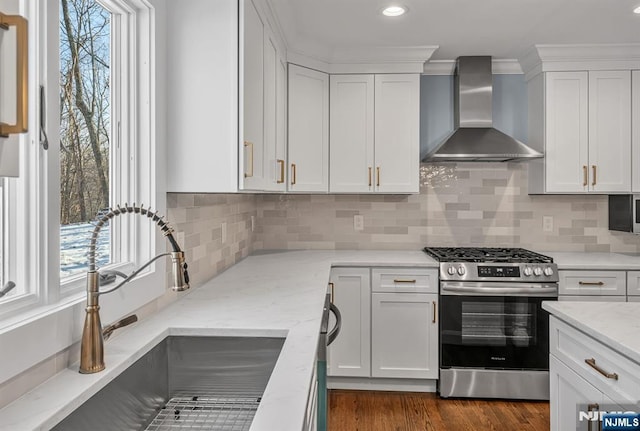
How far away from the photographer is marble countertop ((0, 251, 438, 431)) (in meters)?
0.89

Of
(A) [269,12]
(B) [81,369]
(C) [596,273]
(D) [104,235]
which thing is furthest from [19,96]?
(C) [596,273]

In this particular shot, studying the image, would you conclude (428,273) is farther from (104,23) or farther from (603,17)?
(104,23)

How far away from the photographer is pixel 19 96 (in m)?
0.73

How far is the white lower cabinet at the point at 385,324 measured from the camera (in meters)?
2.98

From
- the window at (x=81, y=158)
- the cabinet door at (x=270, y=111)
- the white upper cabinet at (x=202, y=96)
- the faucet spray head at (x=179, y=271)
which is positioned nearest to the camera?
the window at (x=81, y=158)

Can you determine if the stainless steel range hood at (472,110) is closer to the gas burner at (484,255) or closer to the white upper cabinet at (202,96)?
the gas burner at (484,255)

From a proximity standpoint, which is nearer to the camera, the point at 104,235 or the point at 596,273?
the point at 104,235

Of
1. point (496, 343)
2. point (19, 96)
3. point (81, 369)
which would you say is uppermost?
point (19, 96)

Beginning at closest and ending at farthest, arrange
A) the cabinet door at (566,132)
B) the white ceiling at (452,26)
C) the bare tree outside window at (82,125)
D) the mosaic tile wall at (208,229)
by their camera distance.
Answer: the bare tree outside window at (82,125) → the mosaic tile wall at (208,229) → the white ceiling at (452,26) → the cabinet door at (566,132)

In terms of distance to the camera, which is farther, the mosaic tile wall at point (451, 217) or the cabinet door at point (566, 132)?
the mosaic tile wall at point (451, 217)

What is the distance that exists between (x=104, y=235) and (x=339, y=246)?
2314 millimetres

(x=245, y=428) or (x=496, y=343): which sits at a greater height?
(x=245, y=428)

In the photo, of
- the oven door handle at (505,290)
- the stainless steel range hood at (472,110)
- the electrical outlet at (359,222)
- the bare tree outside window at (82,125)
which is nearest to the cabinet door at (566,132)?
the stainless steel range hood at (472,110)

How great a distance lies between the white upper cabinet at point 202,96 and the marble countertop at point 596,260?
2.37m
